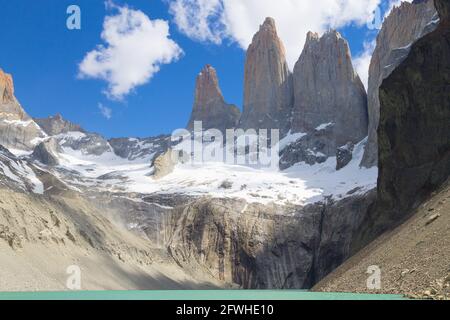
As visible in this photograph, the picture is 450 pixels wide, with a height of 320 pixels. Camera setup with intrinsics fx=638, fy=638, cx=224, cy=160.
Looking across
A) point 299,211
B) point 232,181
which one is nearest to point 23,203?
point 299,211

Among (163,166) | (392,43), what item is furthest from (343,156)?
(163,166)

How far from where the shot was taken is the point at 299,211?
13200 centimetres

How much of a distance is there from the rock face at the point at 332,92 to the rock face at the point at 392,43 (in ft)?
45.1

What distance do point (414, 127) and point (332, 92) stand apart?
11833 cm

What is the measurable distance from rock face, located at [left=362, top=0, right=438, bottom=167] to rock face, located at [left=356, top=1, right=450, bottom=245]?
6568 cm

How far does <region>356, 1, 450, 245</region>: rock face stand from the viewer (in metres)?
69.2

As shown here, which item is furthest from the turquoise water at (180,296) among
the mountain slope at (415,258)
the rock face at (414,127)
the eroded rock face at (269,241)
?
the eroded rock face at (269,241)

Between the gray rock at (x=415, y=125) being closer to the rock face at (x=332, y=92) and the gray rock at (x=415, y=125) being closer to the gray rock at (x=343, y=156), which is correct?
the gray rock at (x=343, y=156)

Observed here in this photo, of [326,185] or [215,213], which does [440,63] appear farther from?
[326,185]

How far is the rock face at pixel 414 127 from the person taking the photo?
69.2 meters

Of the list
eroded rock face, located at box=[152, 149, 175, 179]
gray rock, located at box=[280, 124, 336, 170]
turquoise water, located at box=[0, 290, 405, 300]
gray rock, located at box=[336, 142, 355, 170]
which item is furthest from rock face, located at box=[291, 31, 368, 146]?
turquoise water, located at box=[0, 290, 405, 300]

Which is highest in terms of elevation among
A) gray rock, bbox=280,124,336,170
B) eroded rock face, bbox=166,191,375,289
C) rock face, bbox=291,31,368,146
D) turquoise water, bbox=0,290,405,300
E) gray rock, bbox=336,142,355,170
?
rock face, bbox=291,31,368,146

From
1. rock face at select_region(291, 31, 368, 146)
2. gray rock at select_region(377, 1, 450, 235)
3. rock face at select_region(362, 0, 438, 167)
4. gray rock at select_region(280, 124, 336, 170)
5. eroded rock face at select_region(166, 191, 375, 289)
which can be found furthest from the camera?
rock face at select_region(291, 31, 368, 146)

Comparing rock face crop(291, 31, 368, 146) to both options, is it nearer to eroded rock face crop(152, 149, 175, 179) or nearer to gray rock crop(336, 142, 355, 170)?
gray rock crop(336, 142, 355, 170)
